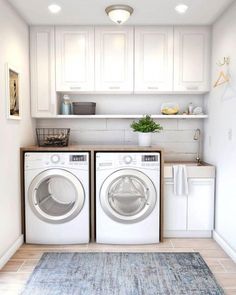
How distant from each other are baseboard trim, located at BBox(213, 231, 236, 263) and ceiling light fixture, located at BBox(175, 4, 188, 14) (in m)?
2.42

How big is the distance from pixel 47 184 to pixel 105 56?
1.64 metres

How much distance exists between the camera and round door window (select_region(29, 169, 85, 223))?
10.3 ft

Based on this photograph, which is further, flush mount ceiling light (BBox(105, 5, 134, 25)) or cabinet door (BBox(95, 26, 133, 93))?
cabinet door (BBox(95, 26, 133, 93))

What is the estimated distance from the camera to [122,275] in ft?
8.30

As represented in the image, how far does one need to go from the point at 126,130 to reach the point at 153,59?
96cm

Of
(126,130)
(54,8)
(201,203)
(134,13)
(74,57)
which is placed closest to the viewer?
(54,8)

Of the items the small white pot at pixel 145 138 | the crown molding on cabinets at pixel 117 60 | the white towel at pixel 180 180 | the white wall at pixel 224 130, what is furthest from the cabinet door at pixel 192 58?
the white towel at pixel 180 180

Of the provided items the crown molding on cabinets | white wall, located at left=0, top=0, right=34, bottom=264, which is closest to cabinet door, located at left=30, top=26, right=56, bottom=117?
the crown molding on cabinets

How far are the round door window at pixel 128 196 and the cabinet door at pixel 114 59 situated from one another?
1.09 m

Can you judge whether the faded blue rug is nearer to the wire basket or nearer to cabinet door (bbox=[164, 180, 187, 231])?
cabinet door (bbox=[164, 180, 187, 231])

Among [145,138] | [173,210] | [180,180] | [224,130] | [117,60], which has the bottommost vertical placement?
[173,210]

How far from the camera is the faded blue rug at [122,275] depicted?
2.29 m

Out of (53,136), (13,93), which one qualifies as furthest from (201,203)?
(13,93)

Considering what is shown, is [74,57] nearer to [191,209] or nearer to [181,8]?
[181,8]
